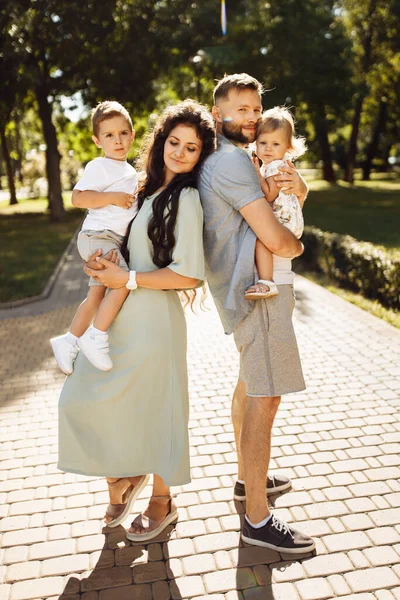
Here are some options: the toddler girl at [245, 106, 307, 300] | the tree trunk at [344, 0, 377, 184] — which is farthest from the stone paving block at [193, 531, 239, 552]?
the tree trunk at [344, 0, 377, 184]

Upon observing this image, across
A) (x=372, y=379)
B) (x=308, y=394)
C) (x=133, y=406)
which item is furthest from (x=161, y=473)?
(x=372, y=379)

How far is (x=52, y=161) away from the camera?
76.5 feet

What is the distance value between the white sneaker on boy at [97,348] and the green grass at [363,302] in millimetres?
5224

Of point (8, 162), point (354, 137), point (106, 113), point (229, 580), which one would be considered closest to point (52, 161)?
point (8, 162)

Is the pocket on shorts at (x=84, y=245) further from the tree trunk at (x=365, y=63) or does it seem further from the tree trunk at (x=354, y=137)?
the tree trunk at (x=354, y=137)

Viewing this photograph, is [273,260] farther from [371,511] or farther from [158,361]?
[371,511]

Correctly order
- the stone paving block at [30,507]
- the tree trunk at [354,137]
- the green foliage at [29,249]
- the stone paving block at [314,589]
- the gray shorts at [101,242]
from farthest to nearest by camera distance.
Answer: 1. the tree trunk at [354,137]
2. the green foliage at [29,249]
3. the stone paving block at [30,507]
4. the gray shorts at [101,242]
5. the stone paving block at [314,589]

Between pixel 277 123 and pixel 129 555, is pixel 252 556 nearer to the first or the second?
pixel 129 555

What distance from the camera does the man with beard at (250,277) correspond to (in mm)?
2855

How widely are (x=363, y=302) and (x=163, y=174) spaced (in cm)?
→ 630

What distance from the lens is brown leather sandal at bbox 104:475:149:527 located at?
325 centimetres

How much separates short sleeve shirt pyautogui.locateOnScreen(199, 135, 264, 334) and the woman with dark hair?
10 cm

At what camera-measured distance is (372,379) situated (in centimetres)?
565

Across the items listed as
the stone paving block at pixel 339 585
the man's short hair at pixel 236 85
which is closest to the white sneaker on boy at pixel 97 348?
the man's short hair at pixel 236 85
